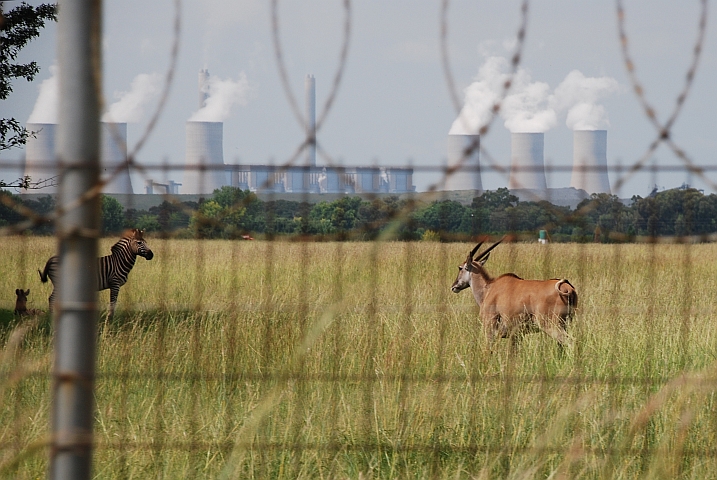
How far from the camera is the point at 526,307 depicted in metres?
6.30

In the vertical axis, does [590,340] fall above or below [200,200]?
below

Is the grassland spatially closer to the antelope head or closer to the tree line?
the tree line

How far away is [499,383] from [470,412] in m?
0.40

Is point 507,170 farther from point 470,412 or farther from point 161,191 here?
point 470,412

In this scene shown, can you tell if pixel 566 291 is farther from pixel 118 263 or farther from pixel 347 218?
pixel 118 263

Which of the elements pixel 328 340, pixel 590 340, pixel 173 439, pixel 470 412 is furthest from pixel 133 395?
pixel 590 340

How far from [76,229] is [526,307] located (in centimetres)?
500

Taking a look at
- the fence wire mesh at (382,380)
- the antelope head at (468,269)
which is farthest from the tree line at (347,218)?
the antelope head at (468,269)

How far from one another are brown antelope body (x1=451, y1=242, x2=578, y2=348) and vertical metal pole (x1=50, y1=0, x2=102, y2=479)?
4.25 meters

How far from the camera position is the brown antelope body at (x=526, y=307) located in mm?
5941

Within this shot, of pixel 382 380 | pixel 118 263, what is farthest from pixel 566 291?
pixel 118 263

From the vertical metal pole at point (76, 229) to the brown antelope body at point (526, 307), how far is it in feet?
13.9

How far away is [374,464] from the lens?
318 cm

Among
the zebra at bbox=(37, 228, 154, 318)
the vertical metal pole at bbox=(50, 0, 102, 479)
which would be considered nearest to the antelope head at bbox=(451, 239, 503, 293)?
the zebra at bbox=(37, 228, 154, 318)
